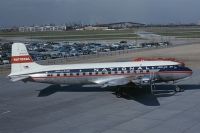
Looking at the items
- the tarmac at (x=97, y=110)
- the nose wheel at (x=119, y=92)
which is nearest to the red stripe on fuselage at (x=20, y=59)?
the tarmac at (x=97, y=110)

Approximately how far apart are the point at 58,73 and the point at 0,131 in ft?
49.9

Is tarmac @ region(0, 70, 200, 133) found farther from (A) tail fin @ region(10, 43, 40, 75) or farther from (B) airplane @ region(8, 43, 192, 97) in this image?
(A) tail fin @ region(10, 43, 40, 75)

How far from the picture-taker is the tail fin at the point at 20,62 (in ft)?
144

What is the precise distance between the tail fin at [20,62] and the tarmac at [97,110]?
3051mm

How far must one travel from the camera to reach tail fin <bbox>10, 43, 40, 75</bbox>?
144 ft

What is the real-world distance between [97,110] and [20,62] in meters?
14.5

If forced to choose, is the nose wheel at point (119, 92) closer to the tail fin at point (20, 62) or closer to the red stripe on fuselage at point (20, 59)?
the tail fin at point (20, 62)

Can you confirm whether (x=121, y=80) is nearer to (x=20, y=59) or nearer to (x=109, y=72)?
(x=109, y=72)

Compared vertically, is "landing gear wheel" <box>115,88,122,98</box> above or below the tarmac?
above

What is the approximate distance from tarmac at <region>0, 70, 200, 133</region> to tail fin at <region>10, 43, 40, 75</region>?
305cm

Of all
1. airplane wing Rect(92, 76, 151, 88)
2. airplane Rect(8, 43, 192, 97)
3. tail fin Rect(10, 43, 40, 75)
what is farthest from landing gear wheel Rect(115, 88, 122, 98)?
tail fin Rect(10, 43, 40, 75)

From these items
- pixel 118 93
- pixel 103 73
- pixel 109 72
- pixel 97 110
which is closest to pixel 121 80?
pixel 118 93

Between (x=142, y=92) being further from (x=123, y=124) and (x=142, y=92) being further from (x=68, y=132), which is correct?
(x=68, y=132)

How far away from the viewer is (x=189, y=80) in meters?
50.5
